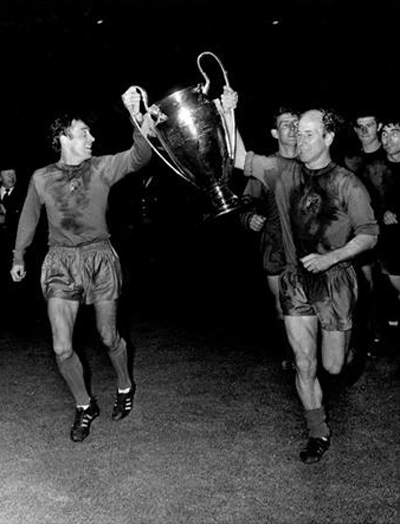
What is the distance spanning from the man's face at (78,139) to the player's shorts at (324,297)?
1604 millimetres

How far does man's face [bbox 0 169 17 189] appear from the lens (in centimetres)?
1016

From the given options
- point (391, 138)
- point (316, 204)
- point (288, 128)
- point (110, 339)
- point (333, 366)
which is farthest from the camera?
point (391, 138)

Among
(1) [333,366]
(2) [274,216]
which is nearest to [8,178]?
(2) [274,216]

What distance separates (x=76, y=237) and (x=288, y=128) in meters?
1.82

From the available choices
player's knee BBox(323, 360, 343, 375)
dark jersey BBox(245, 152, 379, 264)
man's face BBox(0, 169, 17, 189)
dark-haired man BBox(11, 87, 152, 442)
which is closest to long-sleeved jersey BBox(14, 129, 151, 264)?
dark-haired man BBox(11, 87, 152, 442)

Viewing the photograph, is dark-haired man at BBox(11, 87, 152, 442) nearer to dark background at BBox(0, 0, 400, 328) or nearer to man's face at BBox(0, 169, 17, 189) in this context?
dark background at BBox(0, 0, 400, 328)

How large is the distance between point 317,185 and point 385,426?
5.17 feet

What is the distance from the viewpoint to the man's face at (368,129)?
6.07 meters

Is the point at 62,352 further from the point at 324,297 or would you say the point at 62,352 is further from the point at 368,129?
the point at 368,129

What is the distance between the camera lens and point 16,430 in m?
4.79

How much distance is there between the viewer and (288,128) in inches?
209

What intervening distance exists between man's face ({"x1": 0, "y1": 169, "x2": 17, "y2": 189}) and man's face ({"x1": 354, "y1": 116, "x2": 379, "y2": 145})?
5.74 meters

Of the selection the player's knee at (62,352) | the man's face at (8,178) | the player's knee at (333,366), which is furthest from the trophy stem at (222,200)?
the man's face at (8,178)

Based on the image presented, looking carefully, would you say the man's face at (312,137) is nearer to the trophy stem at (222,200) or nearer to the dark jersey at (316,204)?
the dark jersey at (316,204)
